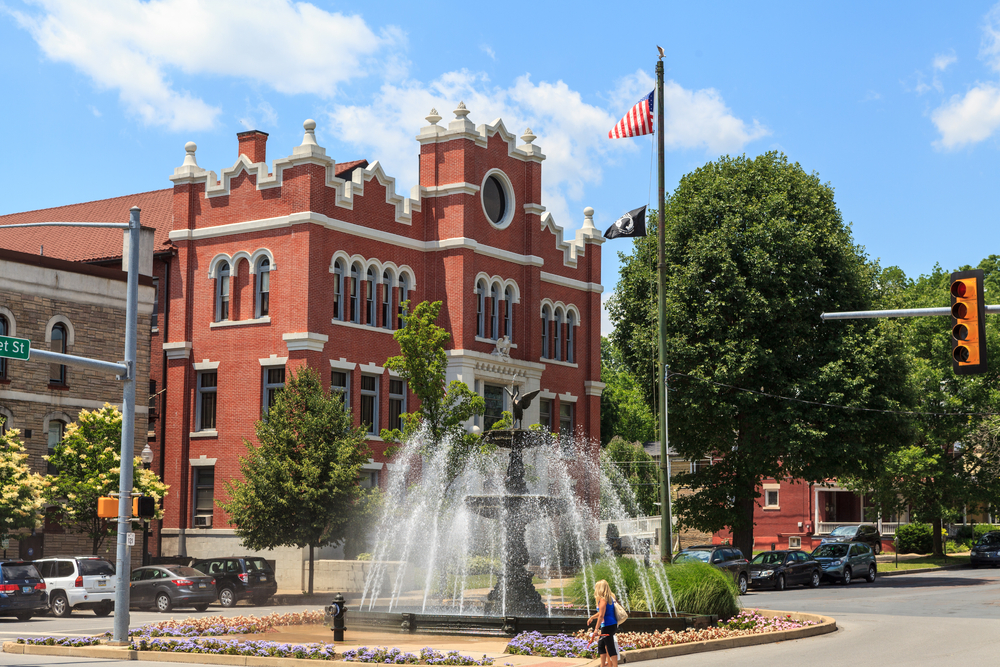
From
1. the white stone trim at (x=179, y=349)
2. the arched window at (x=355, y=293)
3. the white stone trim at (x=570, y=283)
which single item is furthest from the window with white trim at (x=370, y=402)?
the white stone trim at (x=570, y=283)

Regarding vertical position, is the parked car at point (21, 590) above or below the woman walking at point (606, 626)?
below

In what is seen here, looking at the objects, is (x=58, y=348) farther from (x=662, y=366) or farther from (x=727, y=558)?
(x=727, y=558)

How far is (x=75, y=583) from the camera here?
3017 centimetres

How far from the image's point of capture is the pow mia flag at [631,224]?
33594mm

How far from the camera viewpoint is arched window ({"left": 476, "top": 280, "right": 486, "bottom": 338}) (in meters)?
47.3

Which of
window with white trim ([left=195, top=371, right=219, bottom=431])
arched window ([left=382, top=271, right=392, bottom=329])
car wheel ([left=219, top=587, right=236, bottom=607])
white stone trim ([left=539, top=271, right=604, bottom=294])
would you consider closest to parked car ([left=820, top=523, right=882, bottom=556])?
white stone trim ([left=539, top=271, right=604, bottom=294])

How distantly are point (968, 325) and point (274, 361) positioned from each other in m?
30.4

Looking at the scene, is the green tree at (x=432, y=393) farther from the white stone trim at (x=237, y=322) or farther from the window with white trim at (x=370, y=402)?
the white stone trim at (x=237, y=322)

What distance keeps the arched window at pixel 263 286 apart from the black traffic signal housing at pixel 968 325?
103ft

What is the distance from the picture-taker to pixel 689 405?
4159 cm

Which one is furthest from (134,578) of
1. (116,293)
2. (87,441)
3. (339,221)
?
(339,221)

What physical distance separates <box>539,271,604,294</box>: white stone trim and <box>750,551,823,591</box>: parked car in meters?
16.7

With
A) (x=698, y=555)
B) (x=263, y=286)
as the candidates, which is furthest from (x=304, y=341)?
(x=698, y=555)

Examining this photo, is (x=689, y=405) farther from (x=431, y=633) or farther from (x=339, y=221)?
(x=431, y=633)
